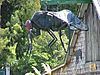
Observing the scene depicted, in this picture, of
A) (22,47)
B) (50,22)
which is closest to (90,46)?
(50,22)

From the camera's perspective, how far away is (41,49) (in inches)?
1148

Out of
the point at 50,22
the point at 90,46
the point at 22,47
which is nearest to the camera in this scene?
the point at 50,22

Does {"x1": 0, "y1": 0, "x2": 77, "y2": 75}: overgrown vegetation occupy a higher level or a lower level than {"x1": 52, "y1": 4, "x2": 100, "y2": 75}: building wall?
higher

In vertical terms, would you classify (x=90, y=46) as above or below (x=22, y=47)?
below

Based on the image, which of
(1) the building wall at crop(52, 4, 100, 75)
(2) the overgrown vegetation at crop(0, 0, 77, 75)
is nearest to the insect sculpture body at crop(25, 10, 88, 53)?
(1) the building wall at crop(52, 4, 100, 75)

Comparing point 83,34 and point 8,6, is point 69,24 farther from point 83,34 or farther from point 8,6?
point 8,6

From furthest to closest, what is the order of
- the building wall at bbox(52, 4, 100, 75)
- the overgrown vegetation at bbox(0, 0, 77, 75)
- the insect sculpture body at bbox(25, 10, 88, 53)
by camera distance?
the overgrown vegetation at bbox(0, 0, 77, 75) → the building wall at bbox(52, 4, 100, 75) → the insect sculpture body at bbox(25, 10, 88, 53)

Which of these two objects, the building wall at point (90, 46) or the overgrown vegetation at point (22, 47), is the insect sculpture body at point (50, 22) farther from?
the overgrown vegetation at point (22, 47)

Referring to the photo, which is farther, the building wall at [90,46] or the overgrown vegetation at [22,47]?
the overgrown vegetation at [22,47]

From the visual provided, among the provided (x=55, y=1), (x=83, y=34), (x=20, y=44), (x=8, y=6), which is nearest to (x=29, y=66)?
(x=20, y=44)

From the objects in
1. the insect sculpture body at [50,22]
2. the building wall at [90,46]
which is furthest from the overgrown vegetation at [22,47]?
the insect sculpture body at [50,22]

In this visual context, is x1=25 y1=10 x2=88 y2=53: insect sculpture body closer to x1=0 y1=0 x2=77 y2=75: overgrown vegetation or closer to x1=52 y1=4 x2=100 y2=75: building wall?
x1=52 y1=4 x2=100 y2=75: building wall

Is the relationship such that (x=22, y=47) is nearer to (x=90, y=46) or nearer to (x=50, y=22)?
(x=90, y=46)

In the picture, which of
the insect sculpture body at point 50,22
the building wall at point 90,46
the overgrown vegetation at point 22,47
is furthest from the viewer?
the overgrown vegetation at point 22,47
